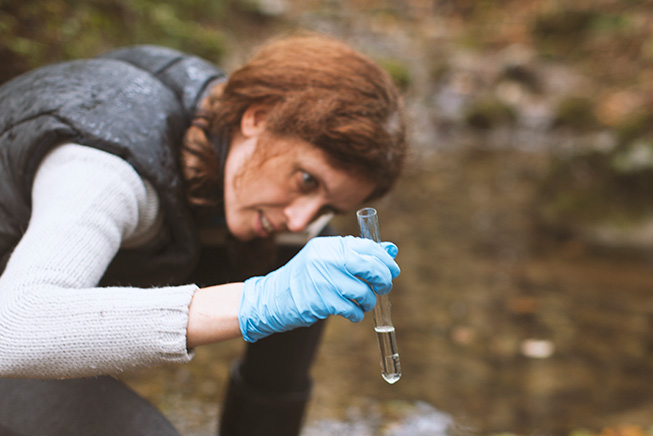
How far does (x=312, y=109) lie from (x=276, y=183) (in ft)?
0.68

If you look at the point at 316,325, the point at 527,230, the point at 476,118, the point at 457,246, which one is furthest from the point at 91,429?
the point at 476,118

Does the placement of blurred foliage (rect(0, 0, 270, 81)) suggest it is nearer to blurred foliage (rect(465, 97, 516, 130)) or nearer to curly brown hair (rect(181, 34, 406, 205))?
curly brown hair (rect(181, 34, 406, 205))

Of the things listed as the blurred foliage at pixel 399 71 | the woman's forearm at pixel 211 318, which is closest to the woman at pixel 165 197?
the woman's forearm at pixel 211 318

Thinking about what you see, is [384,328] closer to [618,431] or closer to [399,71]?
[618,431]

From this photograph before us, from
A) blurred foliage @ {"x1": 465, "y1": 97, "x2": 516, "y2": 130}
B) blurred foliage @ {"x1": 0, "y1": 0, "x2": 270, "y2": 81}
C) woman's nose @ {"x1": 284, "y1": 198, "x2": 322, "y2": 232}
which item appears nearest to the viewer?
woman's nose @ {"x1": 284, "y1": 198, "x2": 322, "y2": 232}

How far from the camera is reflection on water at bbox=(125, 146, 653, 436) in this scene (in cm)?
224

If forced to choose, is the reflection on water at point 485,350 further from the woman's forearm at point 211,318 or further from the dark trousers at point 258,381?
the woman's forearm at point 211,318

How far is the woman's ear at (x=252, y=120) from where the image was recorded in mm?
1420

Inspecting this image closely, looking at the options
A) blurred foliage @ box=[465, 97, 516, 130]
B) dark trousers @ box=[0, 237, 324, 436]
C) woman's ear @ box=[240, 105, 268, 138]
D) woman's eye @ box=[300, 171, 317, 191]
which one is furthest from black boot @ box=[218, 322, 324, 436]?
blurred foliage @ box=[465, 97, 516, 130]

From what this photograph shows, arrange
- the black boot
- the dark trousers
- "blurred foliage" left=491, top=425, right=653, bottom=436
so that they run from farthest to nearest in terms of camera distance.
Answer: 1. "blurred foliage" left=491, top=425, right=653, bottom=436
2. the black boot
3. the dark trousers

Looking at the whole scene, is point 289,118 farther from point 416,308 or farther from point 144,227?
point 416,308

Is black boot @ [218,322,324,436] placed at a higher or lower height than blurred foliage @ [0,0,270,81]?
lower

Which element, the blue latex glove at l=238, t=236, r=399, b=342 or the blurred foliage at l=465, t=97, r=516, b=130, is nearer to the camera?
the blue latex glove at l=238, t=236, r=399, b=342

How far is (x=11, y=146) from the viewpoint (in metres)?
1.17
